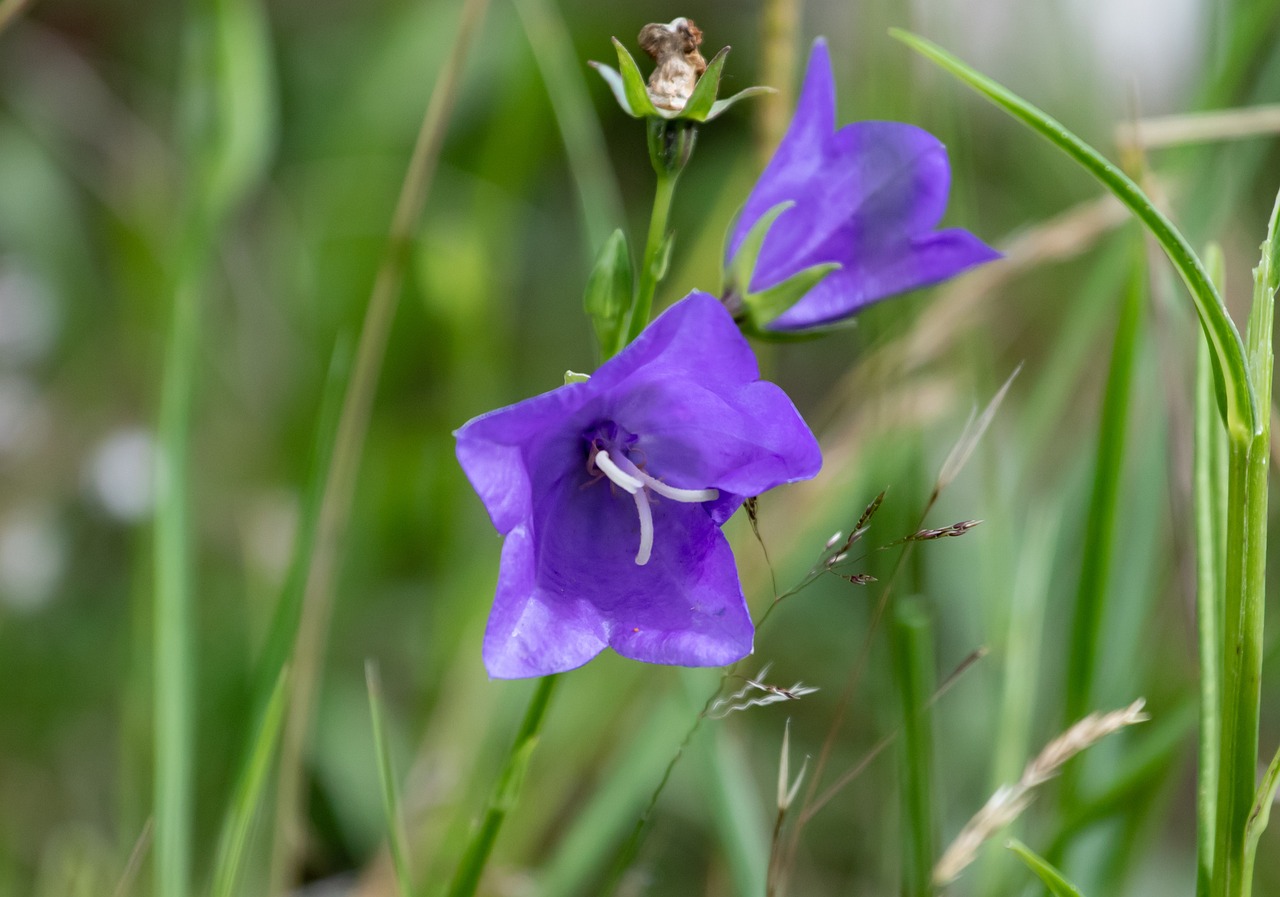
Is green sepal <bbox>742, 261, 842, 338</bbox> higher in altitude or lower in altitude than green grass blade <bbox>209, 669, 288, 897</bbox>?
higher

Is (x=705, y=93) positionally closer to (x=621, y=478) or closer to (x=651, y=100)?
(x=651, y=100)

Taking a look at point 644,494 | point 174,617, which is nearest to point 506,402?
point 174,617

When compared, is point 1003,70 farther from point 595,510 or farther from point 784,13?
point 595,510

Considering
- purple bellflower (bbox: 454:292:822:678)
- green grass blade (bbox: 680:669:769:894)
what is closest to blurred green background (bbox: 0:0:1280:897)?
green grass blade (bbox: 680:669:769:894)

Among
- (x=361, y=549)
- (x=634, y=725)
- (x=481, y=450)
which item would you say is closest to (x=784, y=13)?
(x=481, y=450)

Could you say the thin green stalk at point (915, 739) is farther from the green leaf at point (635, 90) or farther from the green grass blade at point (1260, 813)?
the green leaf at point (635, 90)

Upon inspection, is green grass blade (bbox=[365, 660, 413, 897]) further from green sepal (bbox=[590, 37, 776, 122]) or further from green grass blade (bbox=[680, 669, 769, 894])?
green sepal (bbox=[590, 37, 776, 122])
